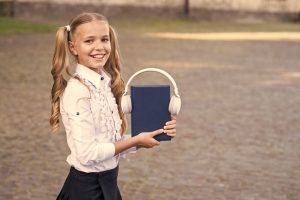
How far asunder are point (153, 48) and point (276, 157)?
43.8 feet

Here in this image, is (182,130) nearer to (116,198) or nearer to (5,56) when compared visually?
(116,198)

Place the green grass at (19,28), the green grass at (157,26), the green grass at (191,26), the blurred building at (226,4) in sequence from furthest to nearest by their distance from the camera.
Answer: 1. the blurred building at (226,4)
2. the green grass at (191,26)
3. the green grass at (157,26)
4. the green grass at (19,28)

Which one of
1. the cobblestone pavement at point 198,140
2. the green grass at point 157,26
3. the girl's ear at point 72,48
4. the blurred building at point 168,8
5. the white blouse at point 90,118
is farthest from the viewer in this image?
the blurred building at point 168,8

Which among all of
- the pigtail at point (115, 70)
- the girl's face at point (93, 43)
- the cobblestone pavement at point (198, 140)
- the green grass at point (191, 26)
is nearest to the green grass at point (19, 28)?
the green grass at point (191, 26)

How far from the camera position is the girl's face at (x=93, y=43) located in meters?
2.74

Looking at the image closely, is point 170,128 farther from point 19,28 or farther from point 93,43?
point 19,28

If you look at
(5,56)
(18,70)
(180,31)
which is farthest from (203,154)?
(180,31)

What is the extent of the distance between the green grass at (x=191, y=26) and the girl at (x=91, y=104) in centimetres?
2594

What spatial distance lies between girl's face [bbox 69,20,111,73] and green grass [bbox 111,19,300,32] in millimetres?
26008

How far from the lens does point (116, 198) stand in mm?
2992

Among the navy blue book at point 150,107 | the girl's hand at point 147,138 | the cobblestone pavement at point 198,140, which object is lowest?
the cobblestone pavement at point 198,140

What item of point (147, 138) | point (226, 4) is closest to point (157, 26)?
point (226, 4)

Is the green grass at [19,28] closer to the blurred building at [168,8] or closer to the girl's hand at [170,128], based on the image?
the blurred building at [168,8]

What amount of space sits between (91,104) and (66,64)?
0.65 ft
